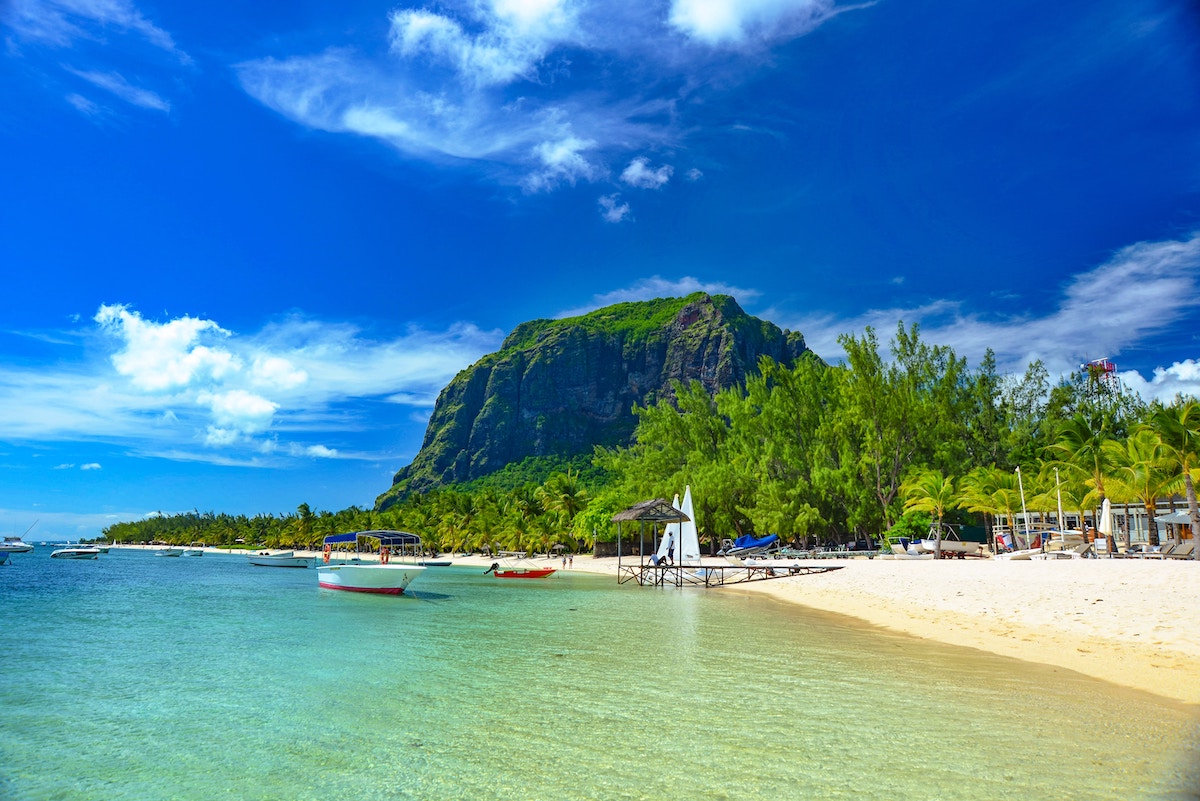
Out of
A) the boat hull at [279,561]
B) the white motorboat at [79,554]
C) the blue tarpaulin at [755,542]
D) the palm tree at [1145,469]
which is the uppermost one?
the palm tree at [1145,469]

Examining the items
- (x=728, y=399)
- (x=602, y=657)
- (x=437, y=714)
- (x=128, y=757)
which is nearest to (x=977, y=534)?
(x=728, y=399)

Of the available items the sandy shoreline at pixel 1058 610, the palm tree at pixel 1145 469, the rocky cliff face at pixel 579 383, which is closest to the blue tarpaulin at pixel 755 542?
the sandy shoreline at pixel 1058 610

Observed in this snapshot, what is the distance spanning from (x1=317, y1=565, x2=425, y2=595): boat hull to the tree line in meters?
23.6

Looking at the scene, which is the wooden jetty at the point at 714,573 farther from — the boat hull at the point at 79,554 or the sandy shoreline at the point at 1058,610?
the boat hull at the point at 79,554

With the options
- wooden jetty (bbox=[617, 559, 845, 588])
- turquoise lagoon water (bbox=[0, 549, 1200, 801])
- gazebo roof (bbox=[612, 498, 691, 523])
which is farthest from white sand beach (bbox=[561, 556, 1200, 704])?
gazebo roof (bbox=[612, 498, 691, 523])

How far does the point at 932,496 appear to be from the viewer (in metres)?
37.0

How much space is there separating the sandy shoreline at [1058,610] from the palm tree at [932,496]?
9504 mm

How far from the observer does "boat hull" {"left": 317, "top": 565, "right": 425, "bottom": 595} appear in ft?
92.1

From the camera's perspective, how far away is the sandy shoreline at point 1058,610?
37.0ft

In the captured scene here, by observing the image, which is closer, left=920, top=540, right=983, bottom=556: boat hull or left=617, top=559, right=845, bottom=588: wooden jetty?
left=617, top=559, right=845, bottom=588: wooden jetty

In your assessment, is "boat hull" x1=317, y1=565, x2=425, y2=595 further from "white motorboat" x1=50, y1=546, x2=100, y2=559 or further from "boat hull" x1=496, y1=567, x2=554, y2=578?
"white motorboat" x1=50, y1=546, x2=100, y2=559

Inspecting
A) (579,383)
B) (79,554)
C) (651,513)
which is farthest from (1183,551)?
(579,383)

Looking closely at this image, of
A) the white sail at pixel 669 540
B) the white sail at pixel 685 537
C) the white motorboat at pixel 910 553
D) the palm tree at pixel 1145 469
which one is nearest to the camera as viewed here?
the palm tree at pixel 1145 469

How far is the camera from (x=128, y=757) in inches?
294
